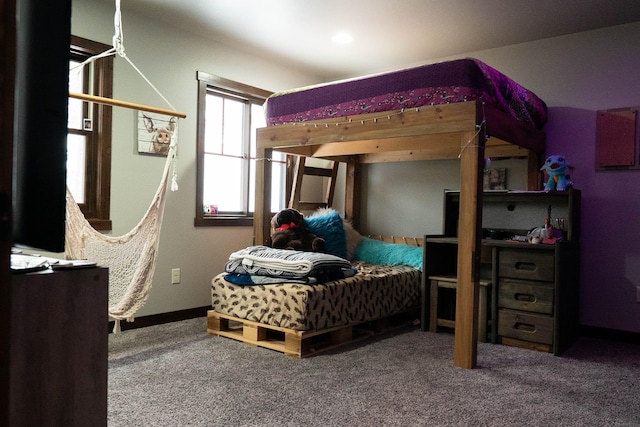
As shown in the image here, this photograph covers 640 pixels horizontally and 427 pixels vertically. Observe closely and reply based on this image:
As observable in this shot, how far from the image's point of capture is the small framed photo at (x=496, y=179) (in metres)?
3.75

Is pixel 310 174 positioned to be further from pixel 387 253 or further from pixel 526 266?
pixel 526 266

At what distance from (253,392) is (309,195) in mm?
2876

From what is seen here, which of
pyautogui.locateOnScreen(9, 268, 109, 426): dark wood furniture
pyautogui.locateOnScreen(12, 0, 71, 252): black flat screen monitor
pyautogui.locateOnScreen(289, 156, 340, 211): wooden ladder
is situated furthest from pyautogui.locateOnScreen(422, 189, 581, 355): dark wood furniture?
pyautogui.locateOnScreen(12, 0, 71, 252): black flat screen monitor

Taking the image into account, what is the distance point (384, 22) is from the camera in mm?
3273

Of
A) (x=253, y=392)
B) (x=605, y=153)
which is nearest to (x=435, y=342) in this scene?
(x=253, y=392)

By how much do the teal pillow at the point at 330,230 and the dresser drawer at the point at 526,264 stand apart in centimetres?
126

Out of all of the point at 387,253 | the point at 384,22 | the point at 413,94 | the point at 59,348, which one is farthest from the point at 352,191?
the point at 59,348

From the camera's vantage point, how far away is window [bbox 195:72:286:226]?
3728 mm

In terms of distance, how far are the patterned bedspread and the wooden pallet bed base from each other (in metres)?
0.04

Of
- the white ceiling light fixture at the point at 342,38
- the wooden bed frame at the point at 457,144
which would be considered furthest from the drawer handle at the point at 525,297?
the white ceiling light fixture at the point at 342,38

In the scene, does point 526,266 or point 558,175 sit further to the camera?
point 558,175

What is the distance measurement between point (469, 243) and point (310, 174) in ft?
7.16

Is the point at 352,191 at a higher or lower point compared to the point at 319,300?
higher

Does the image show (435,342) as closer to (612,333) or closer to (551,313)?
(551,313)
